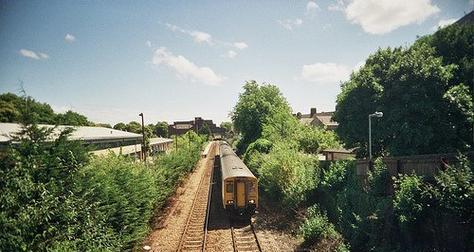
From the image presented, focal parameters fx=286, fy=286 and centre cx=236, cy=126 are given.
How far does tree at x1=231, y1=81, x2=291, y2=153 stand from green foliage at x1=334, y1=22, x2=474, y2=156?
77.6 ft

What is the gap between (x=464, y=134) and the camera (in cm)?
1764

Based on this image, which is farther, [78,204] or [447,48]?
[447,48]

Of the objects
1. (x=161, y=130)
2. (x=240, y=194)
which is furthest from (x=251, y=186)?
(x=161, y=130)

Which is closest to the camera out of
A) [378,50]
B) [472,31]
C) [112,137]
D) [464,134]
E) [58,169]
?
[58,169]

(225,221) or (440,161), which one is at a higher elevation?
(440,161)

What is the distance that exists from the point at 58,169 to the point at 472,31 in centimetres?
2463

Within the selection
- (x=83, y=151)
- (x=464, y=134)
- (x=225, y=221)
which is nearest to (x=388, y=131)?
(x=464, y=134)

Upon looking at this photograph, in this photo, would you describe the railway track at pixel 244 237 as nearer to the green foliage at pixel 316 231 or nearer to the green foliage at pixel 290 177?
the green foliage at pixel 316 231

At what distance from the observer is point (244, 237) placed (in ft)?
54.6

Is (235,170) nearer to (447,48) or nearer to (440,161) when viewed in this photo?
(440,161)

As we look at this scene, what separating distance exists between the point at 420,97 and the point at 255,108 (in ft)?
98.6

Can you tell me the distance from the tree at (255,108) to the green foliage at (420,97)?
2367 cm

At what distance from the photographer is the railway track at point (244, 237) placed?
15164 millimetres

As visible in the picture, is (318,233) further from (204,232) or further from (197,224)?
(197,224)
